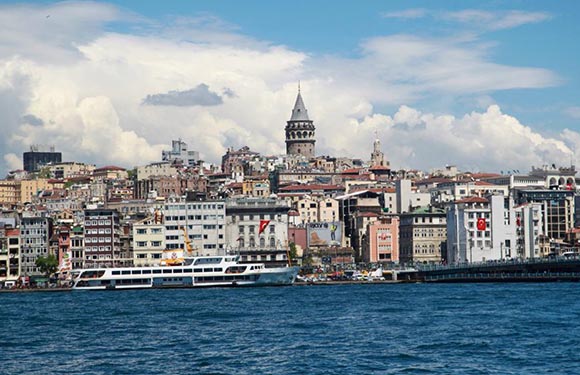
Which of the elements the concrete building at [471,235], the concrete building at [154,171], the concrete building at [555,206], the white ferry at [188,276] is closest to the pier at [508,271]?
the concrete building at [471,235]

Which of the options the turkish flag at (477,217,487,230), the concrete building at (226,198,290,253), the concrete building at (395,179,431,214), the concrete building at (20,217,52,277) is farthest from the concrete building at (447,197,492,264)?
the concrete building at (20,217,52,277)

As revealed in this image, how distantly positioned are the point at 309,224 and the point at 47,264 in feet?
111

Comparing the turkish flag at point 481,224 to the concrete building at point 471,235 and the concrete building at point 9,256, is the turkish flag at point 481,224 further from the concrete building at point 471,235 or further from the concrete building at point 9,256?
the concrete building at point 9,256

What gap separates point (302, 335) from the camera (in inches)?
2199

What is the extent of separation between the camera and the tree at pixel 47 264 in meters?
122

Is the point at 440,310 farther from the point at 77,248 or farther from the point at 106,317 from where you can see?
the point at 77,248

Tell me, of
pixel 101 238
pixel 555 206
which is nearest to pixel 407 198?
pixel 555 206

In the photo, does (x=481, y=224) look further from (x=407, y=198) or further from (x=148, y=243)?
(x=148, y=243)

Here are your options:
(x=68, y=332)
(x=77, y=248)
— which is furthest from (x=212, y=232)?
(x=68, y=332)

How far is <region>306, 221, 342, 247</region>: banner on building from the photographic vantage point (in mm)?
142675

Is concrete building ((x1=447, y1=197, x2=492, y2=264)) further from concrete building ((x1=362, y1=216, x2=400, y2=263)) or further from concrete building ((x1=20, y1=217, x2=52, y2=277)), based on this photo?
concrete building ((x1=20, y1=217, x2=52, y2=277))

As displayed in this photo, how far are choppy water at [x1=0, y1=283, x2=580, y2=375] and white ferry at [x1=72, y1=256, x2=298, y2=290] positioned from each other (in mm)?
20030

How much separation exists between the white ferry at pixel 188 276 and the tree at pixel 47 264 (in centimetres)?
1219

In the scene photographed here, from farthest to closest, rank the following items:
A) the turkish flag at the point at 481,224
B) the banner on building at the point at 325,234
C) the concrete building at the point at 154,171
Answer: the concrete building at the point at 154,171, the banner on building at the point at 325,234, the turkish flag at the point at 481,224
